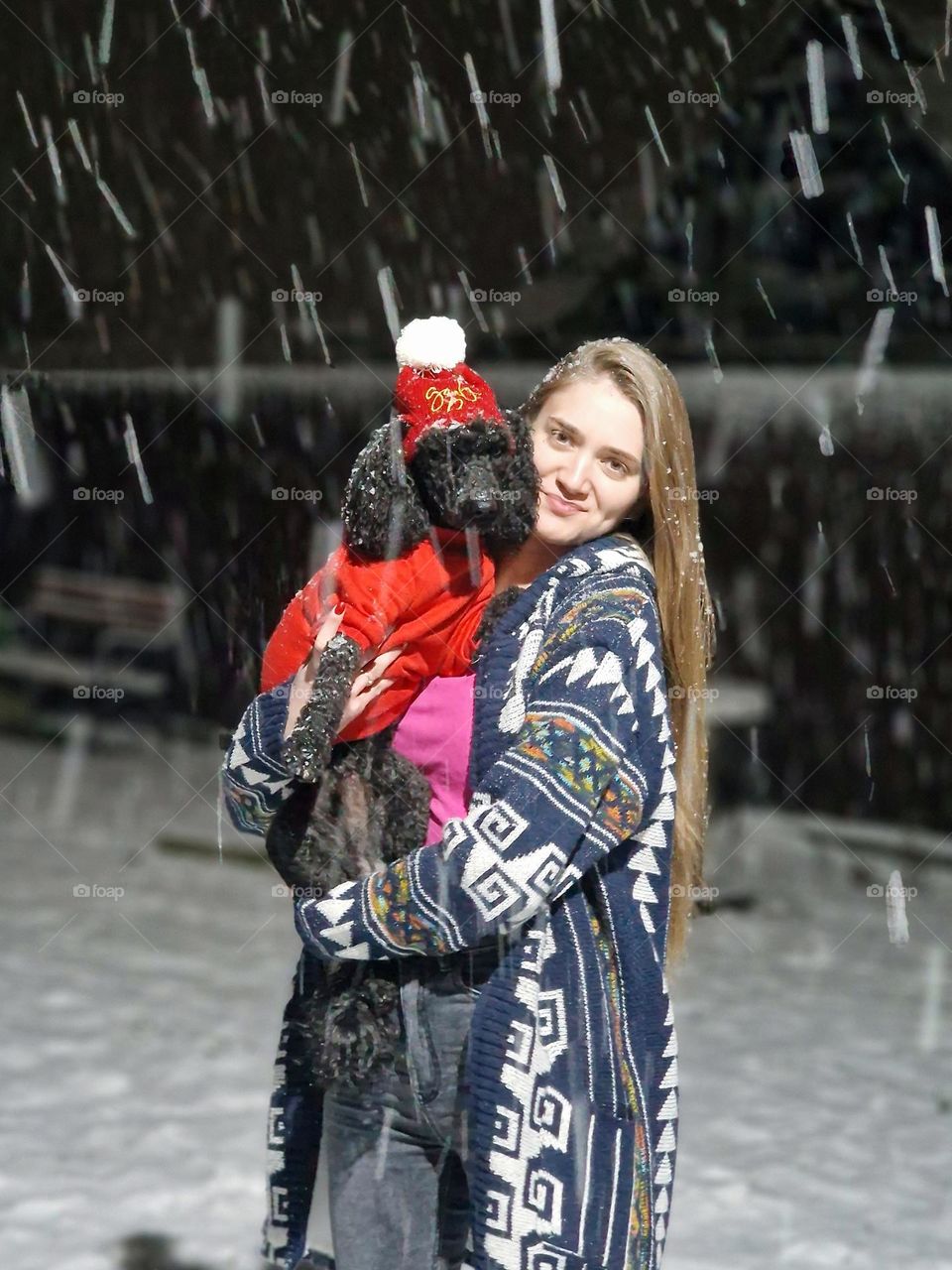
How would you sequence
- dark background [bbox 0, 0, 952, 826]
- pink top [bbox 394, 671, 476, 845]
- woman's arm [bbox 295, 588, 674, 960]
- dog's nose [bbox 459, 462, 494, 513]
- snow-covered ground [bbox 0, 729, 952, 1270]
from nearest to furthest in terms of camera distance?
woman's arm [bbox 295, 588, 674, 960] < dog's nose [bbox 459, 462, 494, 513] < pink top [bbox 394, 671, 476, 845] < snow-covered ground [bbox 0, 729, 952, 1270] < dark background [bbox 0, 0, 952, 826]

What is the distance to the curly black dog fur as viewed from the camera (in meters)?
1.72

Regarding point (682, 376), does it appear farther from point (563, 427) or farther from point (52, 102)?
point (563, 427)

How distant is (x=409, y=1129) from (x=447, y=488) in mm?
932

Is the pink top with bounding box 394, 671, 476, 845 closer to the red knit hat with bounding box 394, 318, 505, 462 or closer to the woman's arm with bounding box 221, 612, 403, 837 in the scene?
the woman's arm with bounding box 221, 612, 403, 837

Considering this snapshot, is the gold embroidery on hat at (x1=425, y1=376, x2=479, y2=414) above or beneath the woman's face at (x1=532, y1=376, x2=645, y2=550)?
above

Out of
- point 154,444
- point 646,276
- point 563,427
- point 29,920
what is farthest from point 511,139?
point 563,427

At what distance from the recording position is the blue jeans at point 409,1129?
68.2 inches

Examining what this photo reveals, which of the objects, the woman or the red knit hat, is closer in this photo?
the woman

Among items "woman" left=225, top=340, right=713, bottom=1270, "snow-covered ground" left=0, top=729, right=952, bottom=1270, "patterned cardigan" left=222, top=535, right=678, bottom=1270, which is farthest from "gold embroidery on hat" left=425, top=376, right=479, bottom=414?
"snow-covered ground" left=0, top=729, right=952, bottom=1270

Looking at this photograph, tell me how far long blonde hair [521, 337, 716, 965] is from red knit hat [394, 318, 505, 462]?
0.40ft

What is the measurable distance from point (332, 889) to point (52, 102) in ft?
17.6

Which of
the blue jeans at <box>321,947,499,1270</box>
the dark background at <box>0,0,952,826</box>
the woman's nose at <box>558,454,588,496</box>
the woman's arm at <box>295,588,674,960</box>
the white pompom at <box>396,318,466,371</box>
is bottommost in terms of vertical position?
the blue jeans at <box>321,947,499,1270</box>

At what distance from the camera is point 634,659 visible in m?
1.63

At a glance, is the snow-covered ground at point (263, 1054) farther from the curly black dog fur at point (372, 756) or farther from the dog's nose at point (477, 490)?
the dog's nose at point (477, 490)
